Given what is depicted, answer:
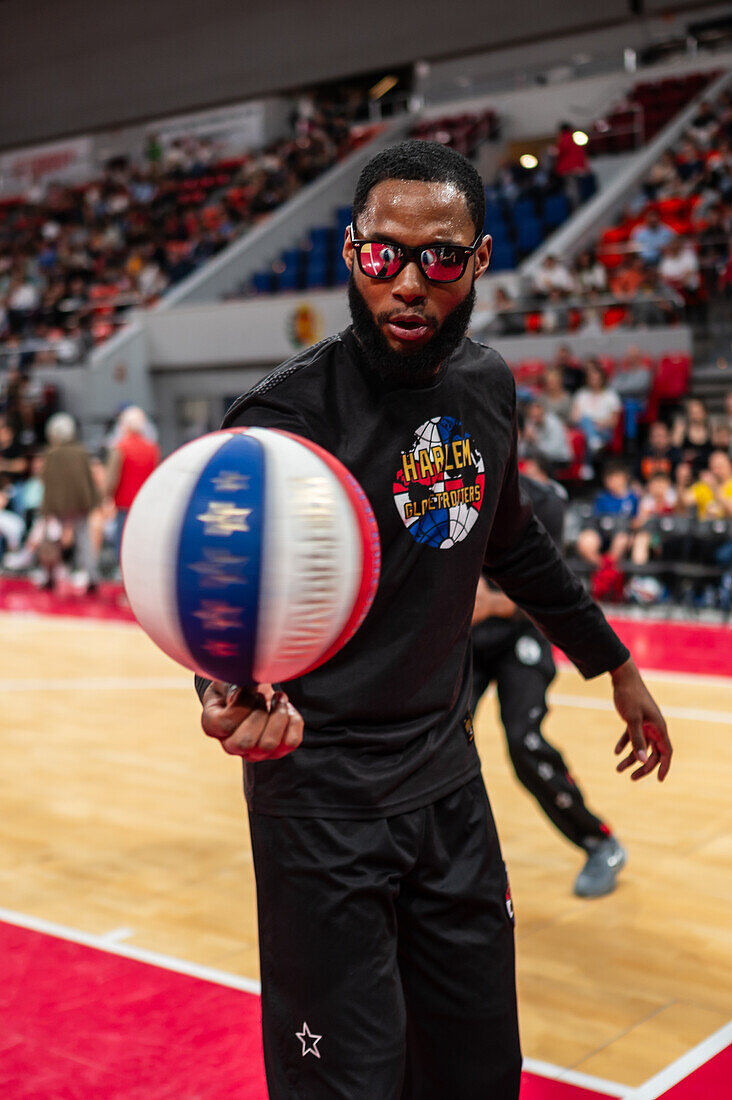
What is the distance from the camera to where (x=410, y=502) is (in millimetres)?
2145

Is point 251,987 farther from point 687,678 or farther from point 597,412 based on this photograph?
point 597,412

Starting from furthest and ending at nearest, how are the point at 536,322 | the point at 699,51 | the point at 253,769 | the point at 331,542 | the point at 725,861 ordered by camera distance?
the point at 699,51
the point at 536,322
the point at 725,861
the point at 253,769
the point at 331,542

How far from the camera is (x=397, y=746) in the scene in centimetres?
213

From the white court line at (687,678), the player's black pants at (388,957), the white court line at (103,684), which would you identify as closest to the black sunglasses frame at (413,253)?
the player's black pants at (388,957)

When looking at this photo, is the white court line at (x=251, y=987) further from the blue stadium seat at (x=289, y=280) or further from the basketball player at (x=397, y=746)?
the blue stadium seat at (x=289, y=280)

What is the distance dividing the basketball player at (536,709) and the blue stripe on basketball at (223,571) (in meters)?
2.57

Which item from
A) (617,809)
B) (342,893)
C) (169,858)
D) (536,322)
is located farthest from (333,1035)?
(536,322)

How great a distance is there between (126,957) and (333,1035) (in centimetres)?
223

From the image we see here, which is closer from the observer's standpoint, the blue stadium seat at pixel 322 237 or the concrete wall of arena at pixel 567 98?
the concrete wall of arena at pixel 567 98

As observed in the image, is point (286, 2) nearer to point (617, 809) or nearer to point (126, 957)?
point (617, 809)

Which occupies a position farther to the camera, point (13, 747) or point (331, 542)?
point (13, 747)

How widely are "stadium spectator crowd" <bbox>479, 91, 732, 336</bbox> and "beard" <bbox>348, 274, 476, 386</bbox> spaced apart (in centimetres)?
1164

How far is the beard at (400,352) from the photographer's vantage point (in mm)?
2090

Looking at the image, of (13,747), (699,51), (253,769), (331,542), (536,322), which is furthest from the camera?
(699,51)
